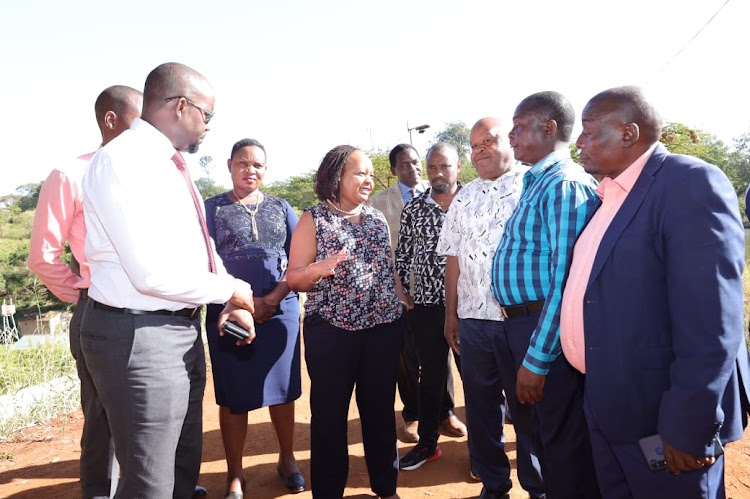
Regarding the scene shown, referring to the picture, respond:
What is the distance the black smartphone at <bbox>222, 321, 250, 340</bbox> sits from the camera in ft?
8.39

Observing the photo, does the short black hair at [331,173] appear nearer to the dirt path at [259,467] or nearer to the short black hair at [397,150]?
the short black hair at [397,150]

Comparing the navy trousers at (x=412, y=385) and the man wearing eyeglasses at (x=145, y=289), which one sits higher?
the man wearing eyeglasses at (x=145, y=289)

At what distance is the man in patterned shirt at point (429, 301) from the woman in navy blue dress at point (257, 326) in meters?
0.95

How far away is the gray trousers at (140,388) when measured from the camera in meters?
2.10

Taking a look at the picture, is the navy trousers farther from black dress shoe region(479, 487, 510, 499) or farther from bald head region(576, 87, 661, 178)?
bald head region(576, 87, 661, 178)

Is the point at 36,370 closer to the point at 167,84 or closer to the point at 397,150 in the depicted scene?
the point at 397,150

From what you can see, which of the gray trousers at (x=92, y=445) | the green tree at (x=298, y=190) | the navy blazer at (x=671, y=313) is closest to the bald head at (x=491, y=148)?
the navy blazer at (x=671, y=313)

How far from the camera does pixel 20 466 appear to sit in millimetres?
4215

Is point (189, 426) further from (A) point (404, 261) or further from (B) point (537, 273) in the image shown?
(A) point (404, 261)

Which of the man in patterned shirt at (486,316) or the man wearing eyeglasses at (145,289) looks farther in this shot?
the man in patterned shirt at (486,316)

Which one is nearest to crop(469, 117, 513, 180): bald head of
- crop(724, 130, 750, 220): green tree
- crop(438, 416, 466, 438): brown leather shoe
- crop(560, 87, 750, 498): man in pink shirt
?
crop(560, 87, 750, 498): man in pink shirt

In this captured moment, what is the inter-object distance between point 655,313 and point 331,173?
6.39ft

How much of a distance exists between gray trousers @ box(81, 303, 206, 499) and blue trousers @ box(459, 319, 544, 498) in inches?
68.7

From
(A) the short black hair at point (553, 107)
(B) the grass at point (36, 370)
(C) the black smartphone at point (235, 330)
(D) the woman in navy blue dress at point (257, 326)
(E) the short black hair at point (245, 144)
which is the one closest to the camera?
(C) the black smartphone at point (235, 330)
